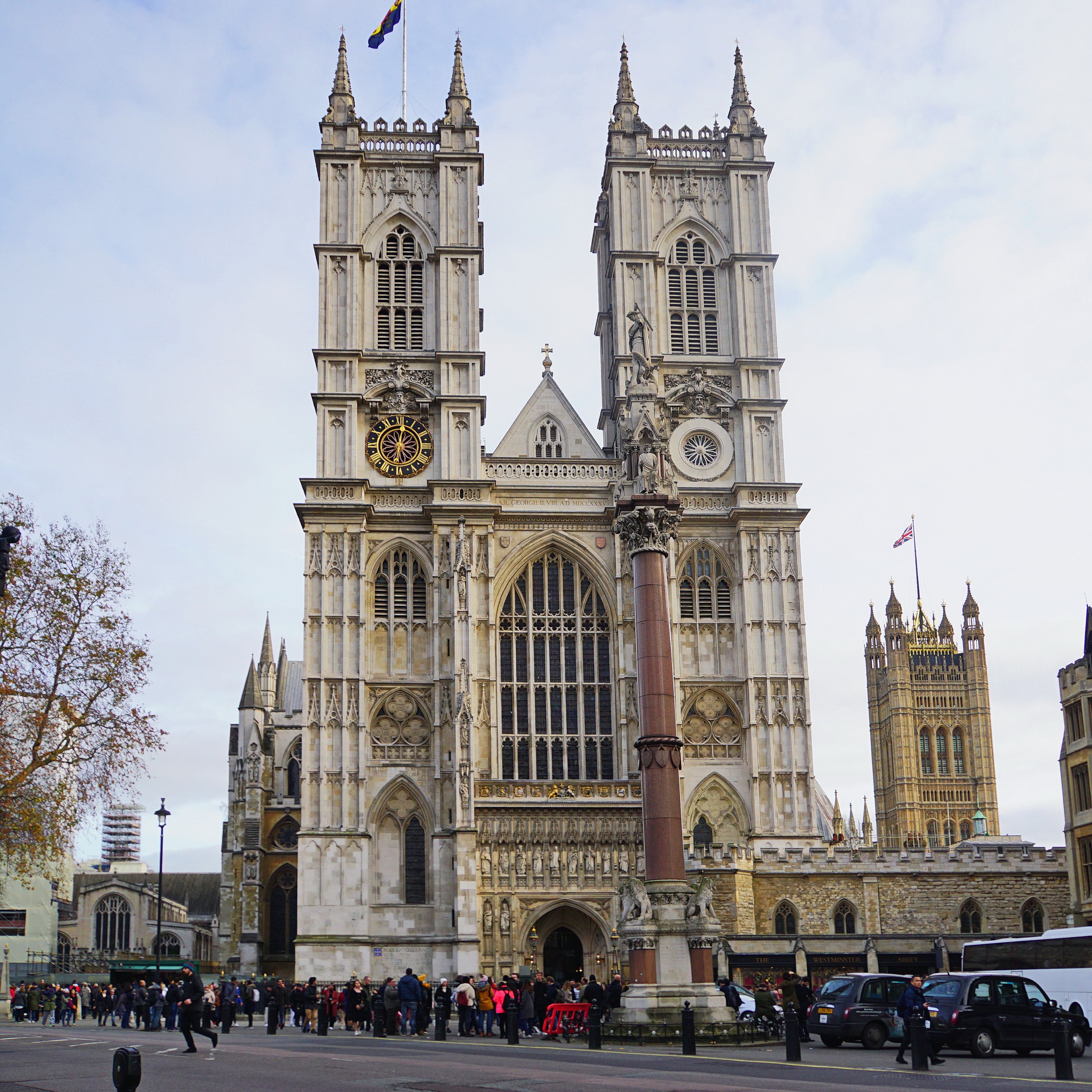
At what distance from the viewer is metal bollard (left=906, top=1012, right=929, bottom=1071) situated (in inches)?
779

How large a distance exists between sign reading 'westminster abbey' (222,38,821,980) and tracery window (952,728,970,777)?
233 ft

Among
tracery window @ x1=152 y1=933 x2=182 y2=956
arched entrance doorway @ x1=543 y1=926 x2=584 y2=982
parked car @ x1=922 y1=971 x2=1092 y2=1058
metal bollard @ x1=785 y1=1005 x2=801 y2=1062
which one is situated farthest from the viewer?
tracery window @ x1=152 y1=933 x2=182 y2=956

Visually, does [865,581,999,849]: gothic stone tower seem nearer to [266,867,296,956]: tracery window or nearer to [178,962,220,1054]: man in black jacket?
[266,867,296,956]: tracery window

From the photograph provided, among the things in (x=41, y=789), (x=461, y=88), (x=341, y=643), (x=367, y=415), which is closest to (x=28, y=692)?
(x=41, y=789)

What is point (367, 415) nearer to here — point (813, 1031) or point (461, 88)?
point (461, 88)

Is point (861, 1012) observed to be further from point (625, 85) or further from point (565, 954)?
point (625, 85)

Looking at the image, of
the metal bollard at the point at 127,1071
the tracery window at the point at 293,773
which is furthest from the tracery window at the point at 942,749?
the metal bollard at the point at 127,1071

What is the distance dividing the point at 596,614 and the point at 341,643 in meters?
9.07

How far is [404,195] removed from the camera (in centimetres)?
5588

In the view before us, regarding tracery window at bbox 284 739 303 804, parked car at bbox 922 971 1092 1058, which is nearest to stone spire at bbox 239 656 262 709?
tracery window at bbox 284 739 303 804

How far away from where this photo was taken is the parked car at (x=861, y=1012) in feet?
85.3

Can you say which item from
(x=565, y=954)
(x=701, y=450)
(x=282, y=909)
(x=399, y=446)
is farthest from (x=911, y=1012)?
(x=282, y=909)

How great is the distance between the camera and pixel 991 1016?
77.2 ft

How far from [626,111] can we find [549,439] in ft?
45.0
